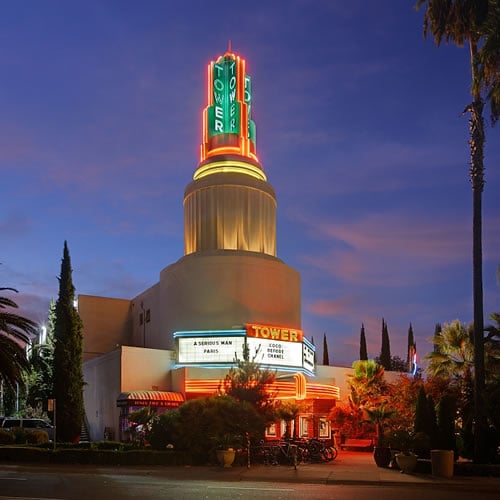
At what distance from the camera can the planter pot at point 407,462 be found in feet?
74.5

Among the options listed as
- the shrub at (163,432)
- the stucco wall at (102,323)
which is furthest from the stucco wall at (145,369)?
the stucco wall at (102,323)

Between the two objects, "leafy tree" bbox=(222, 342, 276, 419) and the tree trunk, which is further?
"leafy tree" bbox=(222, 342, 276, 419)

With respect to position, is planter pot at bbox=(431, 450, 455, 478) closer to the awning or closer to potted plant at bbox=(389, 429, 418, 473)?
potted plant at bbox=(389, 429, 418, 473)

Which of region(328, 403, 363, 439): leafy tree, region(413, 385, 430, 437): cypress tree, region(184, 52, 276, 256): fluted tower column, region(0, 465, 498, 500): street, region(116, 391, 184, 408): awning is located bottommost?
region(328, 403, 363, 439): leafy tree

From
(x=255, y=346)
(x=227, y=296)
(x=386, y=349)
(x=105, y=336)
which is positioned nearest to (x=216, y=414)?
(x=255, y=346)

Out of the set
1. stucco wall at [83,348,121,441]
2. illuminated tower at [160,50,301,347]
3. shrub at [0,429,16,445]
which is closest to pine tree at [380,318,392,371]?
illuminated tower at [160,50,301,347]

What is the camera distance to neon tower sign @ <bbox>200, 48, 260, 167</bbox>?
46.7 metres

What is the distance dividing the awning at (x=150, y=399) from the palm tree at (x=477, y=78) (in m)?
17.6

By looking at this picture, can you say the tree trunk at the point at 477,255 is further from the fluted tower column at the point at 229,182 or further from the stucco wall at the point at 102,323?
the stucco wall at the point at 102,323

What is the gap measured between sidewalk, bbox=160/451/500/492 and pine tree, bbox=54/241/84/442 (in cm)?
1206

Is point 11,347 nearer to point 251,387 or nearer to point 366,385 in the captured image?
point 251,387

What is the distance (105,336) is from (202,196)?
48.0ft

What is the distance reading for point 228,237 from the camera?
43.6 metres

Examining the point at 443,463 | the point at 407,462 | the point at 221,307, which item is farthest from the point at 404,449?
the point at 221,307
